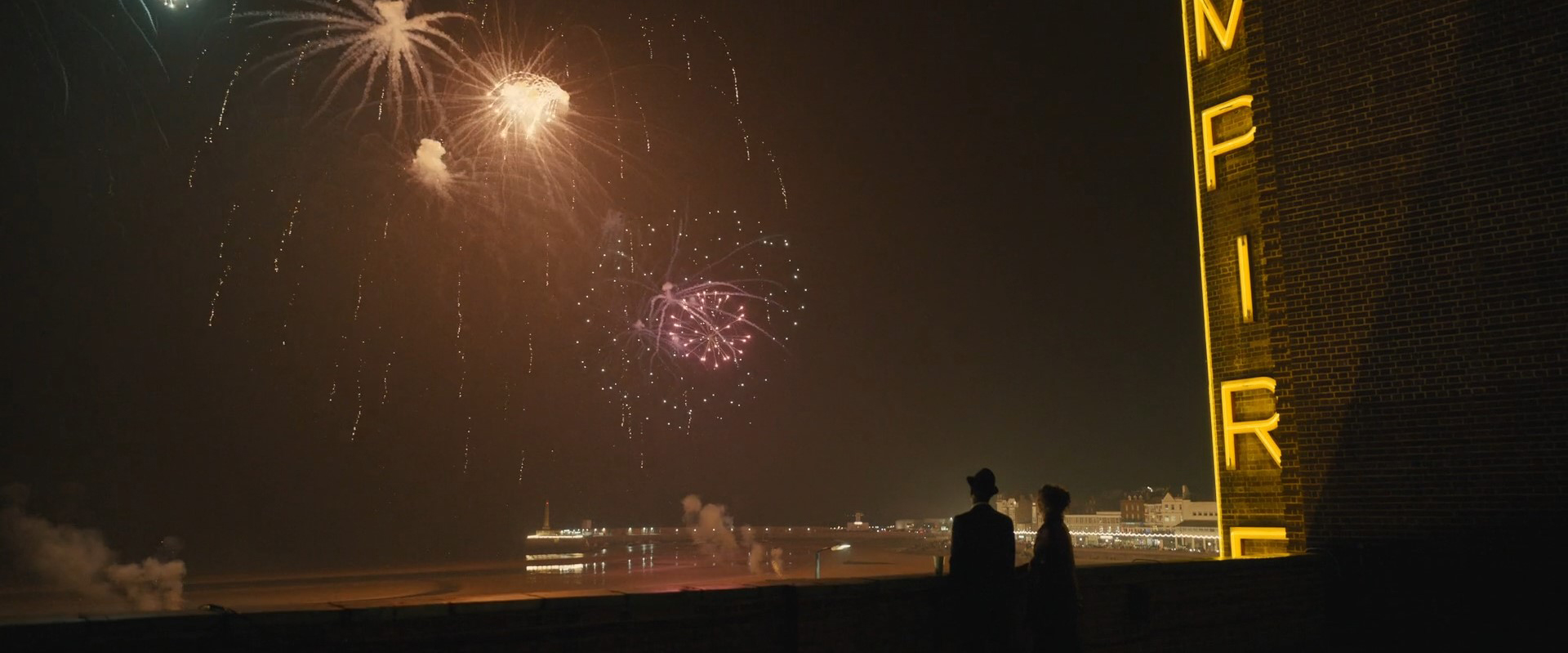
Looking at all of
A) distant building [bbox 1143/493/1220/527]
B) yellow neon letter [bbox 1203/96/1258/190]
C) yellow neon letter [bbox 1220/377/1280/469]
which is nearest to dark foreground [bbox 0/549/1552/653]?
yellow neon letter [bbox 1220/377/1280/469]

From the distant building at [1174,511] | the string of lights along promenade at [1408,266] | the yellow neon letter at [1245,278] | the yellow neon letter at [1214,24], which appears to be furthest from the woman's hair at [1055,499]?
the distant building at [1174,511]

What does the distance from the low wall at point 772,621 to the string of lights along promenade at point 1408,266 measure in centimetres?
119

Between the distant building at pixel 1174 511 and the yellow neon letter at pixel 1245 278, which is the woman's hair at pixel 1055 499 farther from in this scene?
the distant building at pixel 1174 511

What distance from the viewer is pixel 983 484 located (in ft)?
22.3

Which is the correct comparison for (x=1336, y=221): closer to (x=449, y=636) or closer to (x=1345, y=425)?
(x=1345, y=425)

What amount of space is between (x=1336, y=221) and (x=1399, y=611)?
363 cm

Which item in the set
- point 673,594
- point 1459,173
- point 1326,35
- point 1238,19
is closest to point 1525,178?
point 1459,173

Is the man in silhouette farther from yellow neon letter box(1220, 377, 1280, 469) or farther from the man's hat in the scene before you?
yellow neon letter box(1220, 377, 1280, 469)

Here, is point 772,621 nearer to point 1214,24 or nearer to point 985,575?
point 985,575

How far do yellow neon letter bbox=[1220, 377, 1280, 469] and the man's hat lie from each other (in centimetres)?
640

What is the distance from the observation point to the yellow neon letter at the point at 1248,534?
11.8 metres

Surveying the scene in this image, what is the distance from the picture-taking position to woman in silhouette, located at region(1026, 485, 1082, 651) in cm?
689

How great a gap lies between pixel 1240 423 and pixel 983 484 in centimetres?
696

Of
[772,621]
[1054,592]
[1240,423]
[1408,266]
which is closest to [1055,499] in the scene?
[1054,592]
